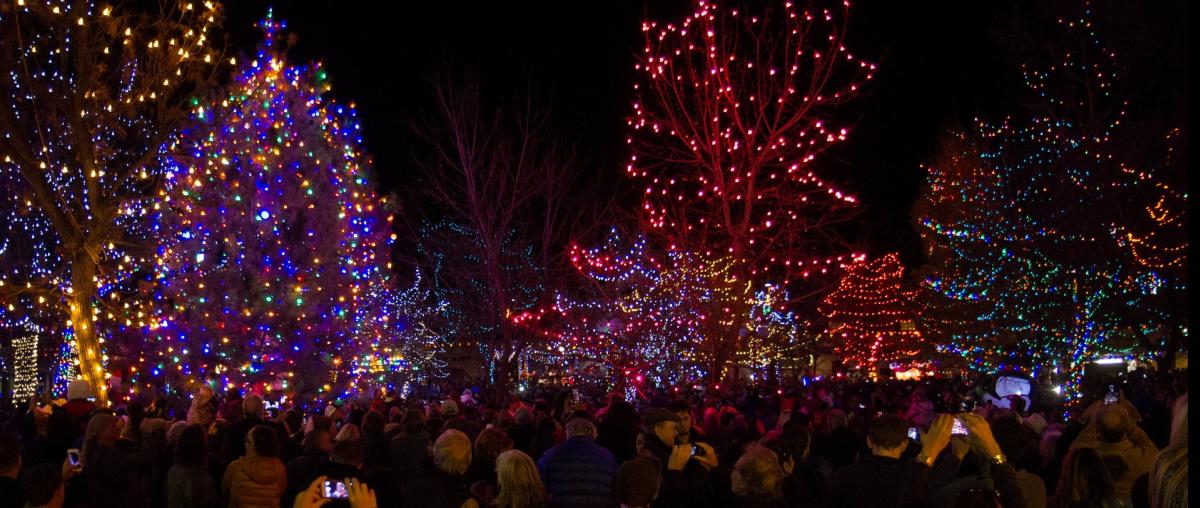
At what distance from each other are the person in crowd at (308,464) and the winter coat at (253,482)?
53 cm

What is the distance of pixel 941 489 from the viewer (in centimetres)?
593

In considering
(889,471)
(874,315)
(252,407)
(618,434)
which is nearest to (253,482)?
(252,407)

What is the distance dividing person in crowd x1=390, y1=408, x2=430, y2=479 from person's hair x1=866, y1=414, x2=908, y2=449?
4.22 meters

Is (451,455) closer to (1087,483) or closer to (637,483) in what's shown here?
(637,483)

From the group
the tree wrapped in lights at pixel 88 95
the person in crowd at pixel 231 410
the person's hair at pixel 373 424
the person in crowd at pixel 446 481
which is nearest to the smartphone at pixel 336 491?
the person in crowd at pixel 446 481

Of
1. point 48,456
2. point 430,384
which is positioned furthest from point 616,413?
point 430,384

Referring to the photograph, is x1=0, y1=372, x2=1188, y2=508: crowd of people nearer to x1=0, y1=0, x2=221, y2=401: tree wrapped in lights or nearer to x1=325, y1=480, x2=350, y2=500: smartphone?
x1=325, y1=480, x2=350, y2=500: smartphone

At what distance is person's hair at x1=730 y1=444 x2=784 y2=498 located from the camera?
5461 mm

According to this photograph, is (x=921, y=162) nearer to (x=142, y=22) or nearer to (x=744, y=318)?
(x=744, y=318)

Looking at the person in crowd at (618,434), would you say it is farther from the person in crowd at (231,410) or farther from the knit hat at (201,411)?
the person in crowd at (231,410)

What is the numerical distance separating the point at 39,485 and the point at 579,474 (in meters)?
3.15

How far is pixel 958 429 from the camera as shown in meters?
5.77

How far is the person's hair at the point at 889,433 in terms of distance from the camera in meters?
5.99

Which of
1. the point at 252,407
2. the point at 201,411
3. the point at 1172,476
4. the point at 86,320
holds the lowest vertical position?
the point at 1172,476
